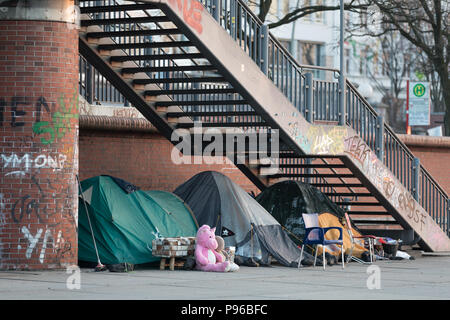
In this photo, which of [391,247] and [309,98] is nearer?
[309,98]

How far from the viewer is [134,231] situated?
16.6m

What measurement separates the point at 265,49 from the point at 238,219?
3177 millimetres

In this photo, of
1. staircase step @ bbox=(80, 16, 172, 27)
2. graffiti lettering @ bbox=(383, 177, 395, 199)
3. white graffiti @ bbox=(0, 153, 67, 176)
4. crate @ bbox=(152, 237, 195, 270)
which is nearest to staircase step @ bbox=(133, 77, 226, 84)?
staircase step @ bbox=(80, 16, 172, 27)

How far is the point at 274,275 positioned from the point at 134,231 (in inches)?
107

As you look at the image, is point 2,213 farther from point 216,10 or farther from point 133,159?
point 133,159

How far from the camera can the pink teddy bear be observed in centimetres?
1577

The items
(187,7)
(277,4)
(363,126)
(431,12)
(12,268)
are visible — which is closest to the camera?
(12,268)

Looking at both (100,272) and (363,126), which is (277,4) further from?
(100,272)

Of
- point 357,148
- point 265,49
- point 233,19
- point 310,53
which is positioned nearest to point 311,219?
point 357,148

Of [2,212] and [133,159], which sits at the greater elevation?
[133,159]

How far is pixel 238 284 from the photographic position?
13.5 m

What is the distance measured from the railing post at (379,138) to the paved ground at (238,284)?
3627 mm

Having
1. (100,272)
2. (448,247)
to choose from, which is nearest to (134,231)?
(100,272)

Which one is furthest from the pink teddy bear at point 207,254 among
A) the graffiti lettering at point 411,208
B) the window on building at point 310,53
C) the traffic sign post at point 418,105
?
the window on building at point 310,53
